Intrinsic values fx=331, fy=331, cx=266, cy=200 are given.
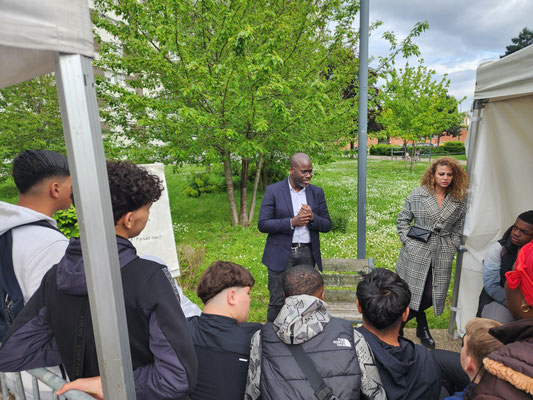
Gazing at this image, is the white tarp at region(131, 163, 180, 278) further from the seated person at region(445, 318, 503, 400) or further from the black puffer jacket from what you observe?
the black puffer jacket

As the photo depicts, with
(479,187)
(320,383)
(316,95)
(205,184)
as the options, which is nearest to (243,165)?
(316,95)

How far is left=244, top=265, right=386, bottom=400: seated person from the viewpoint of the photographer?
153cm

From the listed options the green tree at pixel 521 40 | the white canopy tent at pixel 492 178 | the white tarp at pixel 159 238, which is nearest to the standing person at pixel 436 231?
the white canopy tent at pixel 492 178

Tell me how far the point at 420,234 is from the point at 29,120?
990cm

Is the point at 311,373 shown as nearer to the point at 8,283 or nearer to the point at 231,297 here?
the point at 231,297

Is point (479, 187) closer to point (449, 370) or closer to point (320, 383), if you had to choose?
point (449, 370)

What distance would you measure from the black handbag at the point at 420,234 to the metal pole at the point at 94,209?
10.3 feet

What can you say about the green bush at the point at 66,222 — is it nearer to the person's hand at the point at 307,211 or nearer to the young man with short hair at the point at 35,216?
the young man with short hair at the point at 35,216

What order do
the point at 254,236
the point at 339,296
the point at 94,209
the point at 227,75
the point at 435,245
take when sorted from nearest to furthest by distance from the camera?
the point at 94,209 < the point at 435,245 < the point at 339,296 < the point at 227,75 < the point at 254,236

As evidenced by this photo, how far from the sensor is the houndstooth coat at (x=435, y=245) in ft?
11.4

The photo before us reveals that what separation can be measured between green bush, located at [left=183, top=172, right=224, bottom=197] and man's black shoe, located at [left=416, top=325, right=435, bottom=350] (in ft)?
37.1

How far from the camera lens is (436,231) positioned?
138 inches

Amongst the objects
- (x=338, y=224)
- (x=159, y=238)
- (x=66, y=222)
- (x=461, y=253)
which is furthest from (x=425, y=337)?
(x=338, y=224)

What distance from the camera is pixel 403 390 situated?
5.69 feet
